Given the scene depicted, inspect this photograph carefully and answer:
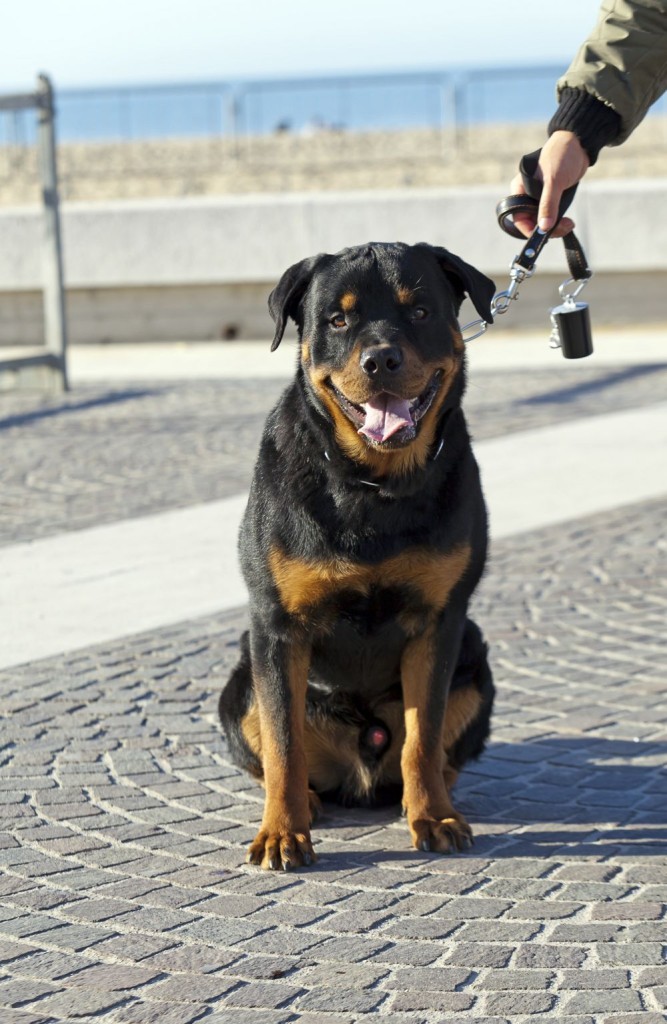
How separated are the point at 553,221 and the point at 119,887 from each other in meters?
2.12

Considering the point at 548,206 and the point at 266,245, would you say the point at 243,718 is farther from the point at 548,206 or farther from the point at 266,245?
the point at 266,245

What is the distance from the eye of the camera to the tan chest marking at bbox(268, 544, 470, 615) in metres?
3.85

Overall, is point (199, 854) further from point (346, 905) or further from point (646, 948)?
point (646, 948)

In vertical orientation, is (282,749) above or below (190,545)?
below

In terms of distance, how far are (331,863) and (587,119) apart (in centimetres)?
213

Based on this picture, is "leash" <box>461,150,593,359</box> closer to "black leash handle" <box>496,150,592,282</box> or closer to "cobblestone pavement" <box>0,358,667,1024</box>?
"black leash handle" <box>496,150,592,282</box>

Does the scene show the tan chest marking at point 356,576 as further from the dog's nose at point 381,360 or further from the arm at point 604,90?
the arm at point 604,90

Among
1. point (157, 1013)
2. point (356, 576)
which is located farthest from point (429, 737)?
point (157, 1013)

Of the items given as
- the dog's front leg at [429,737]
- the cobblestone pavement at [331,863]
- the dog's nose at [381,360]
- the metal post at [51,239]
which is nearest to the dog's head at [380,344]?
the dog's nose at [381,360]

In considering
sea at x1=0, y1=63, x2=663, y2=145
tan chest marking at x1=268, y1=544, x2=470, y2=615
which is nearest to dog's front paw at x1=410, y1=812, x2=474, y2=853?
tan chest marking at x1=268, y1=544, x2=470, y2=615

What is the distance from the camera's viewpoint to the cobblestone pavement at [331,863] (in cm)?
318

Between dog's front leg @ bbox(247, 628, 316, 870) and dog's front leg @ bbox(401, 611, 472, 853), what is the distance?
285 millimetres

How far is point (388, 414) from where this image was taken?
12.4 ft

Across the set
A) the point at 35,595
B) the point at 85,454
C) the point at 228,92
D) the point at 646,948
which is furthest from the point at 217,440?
the point at 228,92
